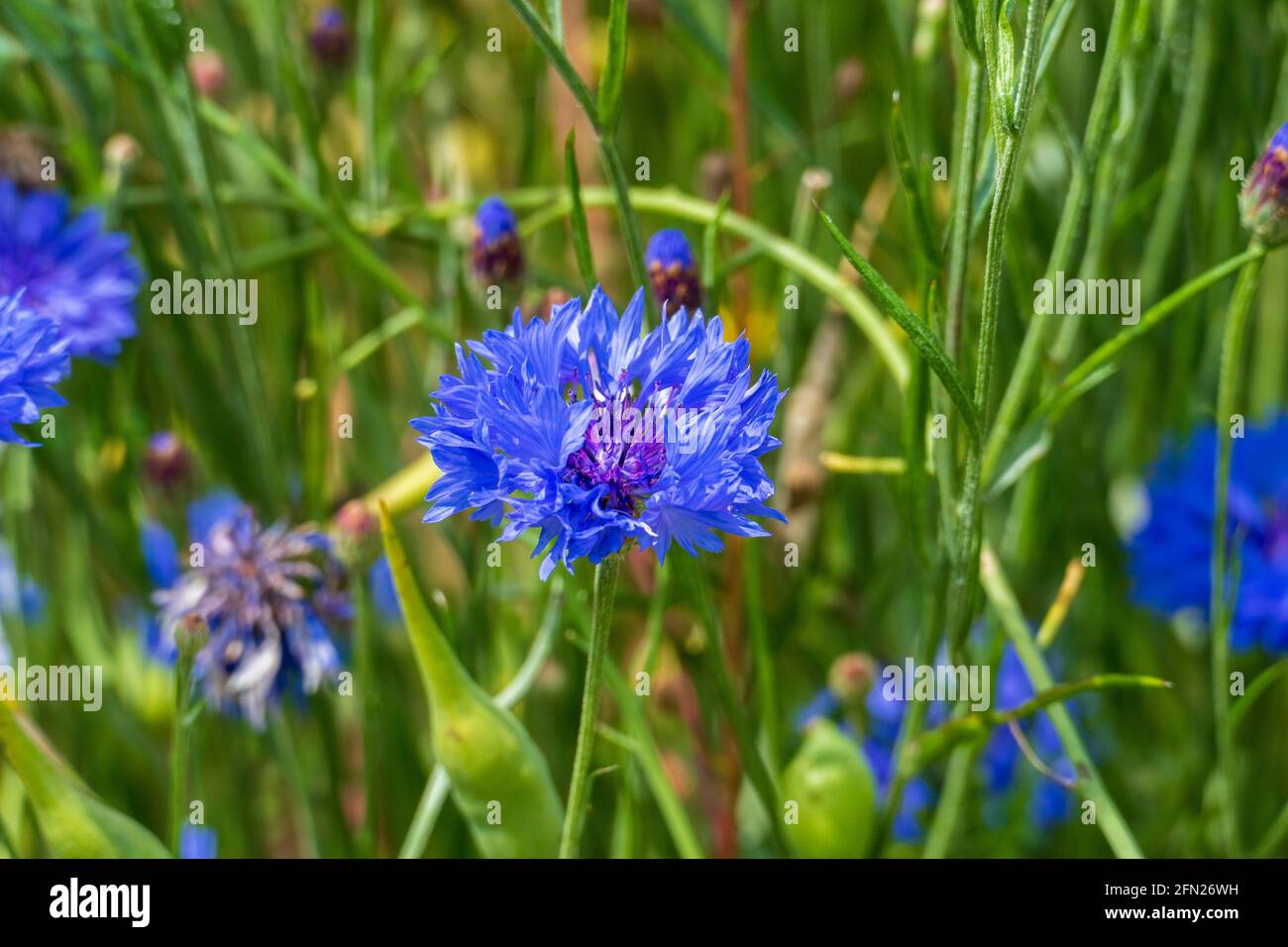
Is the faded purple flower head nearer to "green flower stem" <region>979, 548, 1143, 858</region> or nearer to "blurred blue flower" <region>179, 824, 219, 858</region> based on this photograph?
"blurred blue flower" <region>179, 824, 219, 858</region>

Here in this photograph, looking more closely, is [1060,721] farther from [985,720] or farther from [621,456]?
[621,456]

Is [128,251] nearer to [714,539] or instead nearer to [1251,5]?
[714,539]

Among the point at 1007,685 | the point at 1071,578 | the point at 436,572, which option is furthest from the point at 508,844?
the point at 436,572

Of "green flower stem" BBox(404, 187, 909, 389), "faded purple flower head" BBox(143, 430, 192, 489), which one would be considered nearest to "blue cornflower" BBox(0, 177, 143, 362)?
"faded purple flower head" BBox(143, 430, 192, 489)

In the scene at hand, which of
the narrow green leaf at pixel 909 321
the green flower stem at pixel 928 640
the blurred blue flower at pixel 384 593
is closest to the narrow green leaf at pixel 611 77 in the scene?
the narrow green leaf at pixel 909 321

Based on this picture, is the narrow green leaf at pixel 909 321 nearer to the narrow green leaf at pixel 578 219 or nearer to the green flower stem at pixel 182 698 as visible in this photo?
the narrow green leaf at pixel 578 219

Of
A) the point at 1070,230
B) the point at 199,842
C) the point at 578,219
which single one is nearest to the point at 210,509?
the point at 199,842
